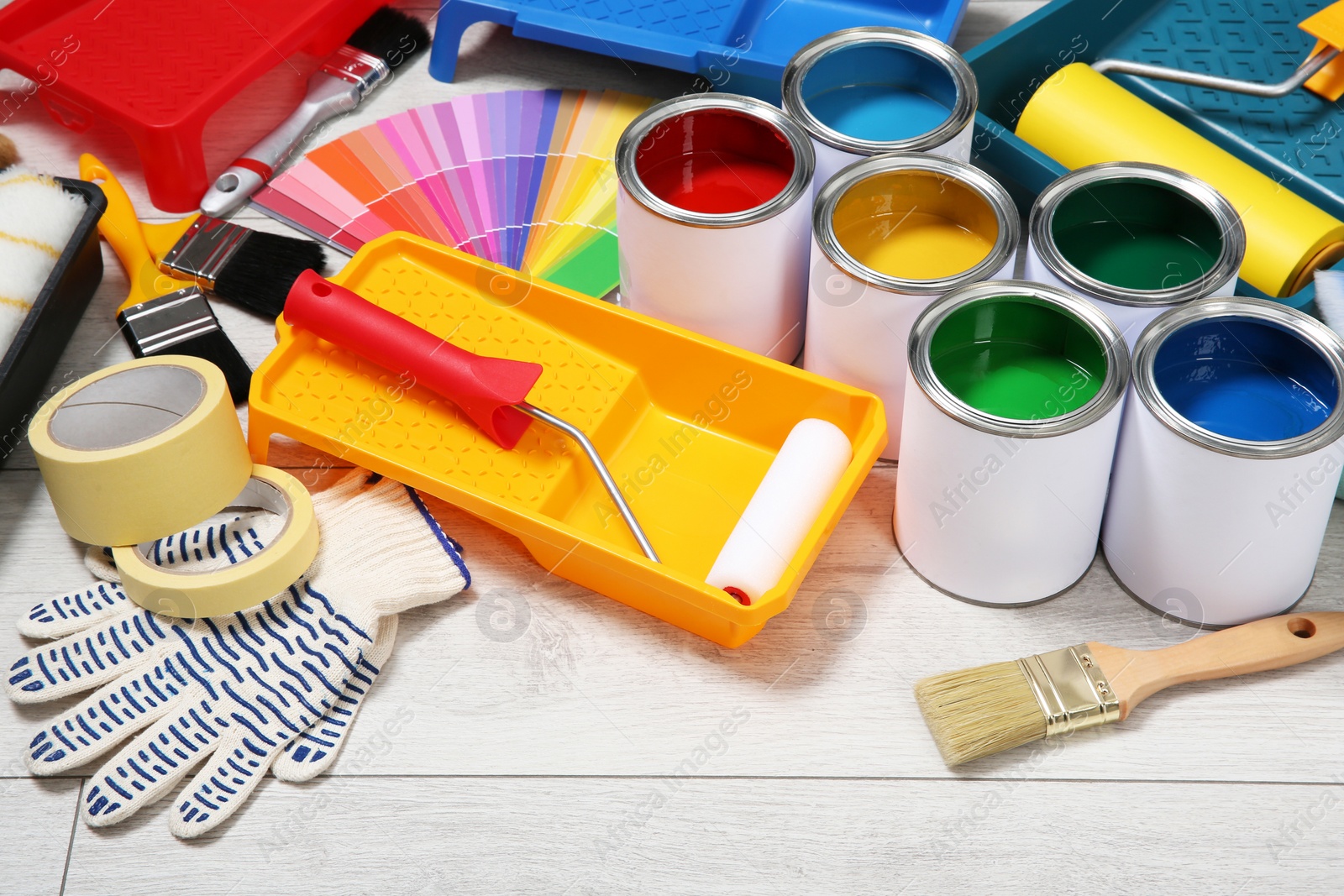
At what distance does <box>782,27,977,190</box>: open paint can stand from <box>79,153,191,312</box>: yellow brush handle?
67 cm

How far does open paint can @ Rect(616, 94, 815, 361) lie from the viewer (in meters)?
1.13

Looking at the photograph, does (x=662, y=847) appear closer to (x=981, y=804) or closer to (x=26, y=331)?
(x=981, y=804)

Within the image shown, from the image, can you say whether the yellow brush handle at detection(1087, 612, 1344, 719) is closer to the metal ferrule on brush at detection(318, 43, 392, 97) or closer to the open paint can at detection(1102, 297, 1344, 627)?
the open paint can at detection(1102, 297, 1344, 627)

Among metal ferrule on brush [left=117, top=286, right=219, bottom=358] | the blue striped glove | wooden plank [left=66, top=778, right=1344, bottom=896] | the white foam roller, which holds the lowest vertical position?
wooden plank [left=66, top=778, right=1344, bottom=896]

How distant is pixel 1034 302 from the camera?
3.43ft

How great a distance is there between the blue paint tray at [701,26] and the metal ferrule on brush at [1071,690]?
0.69 m

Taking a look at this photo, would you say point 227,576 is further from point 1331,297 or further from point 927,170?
point 1331,297

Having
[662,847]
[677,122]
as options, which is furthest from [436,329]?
[662,847]

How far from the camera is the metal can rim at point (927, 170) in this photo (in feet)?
3.47

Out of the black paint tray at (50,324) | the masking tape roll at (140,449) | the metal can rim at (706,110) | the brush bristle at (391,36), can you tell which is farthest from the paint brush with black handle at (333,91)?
the metal can rim at (706,110)

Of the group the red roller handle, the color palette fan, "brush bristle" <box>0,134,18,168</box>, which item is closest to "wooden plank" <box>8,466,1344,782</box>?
the red roller handle

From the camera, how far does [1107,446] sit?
992 millimetres

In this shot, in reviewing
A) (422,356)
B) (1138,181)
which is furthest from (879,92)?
(422,356)

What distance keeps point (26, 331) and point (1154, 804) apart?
1.07m
